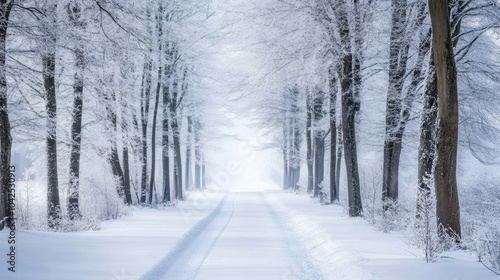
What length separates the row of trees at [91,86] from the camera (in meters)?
9.26

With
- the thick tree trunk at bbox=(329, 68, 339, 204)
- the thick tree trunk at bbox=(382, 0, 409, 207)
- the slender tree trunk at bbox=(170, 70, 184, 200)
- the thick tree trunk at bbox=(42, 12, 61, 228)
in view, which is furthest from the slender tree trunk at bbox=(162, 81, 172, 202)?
the thick tree trunk at bbox=(382, 0, 409, 207)

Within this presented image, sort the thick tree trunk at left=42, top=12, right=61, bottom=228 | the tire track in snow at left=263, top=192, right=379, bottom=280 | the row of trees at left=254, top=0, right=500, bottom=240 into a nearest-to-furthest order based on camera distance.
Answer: the tire track in snow at left=263, top=192, right=379, bottom=280
the row of trees at left=254, top=0, right=500, bottom=240
the thick tree trunk at left=42, top=12, right=61, bottom=228

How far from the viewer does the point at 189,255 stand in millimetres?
8867

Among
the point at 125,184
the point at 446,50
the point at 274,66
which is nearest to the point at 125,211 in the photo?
the point at 125,184

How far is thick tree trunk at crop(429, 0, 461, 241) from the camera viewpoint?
7.54 meters

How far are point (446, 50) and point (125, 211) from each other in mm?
12603

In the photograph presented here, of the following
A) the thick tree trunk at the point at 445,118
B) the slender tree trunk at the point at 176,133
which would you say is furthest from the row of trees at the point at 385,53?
the slender tree trunk at the point at 176,133

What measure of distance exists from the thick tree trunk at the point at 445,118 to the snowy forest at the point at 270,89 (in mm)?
23

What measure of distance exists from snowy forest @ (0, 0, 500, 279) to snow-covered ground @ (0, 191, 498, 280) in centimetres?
7

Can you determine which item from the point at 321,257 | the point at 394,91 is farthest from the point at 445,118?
the point at 394,91

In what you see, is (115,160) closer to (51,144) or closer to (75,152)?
(75,152)

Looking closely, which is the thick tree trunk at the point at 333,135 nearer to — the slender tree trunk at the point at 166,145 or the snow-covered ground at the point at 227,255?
the snow-covered ground at the point at 227,255

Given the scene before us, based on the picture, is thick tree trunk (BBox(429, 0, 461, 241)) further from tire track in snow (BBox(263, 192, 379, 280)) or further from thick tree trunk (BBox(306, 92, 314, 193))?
thick tree trunk (BBox(306, 92, 314, 193))

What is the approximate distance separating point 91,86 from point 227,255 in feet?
25.9
